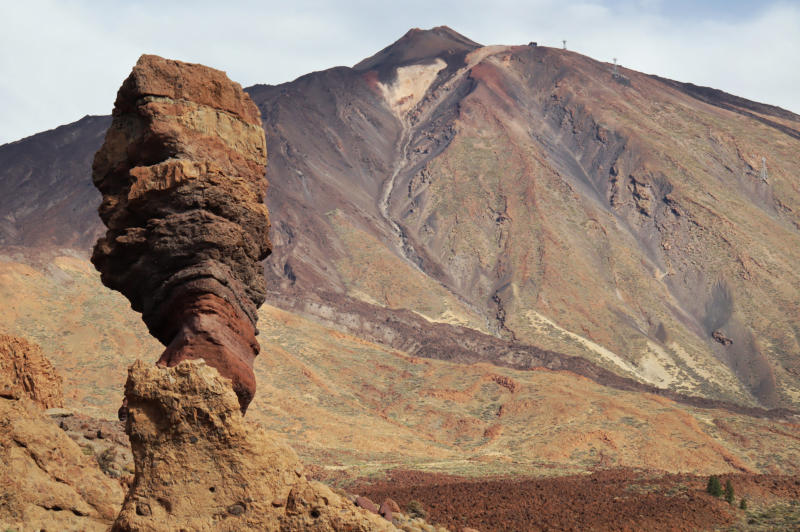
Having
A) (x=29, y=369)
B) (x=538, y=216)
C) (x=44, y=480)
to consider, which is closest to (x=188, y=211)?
(x=29, y=369)

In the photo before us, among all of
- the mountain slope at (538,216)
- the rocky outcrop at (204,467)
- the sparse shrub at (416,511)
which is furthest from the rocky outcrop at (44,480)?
the mountain slope at (538,216)

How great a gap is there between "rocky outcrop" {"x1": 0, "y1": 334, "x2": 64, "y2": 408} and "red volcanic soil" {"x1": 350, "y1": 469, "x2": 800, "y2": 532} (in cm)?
802

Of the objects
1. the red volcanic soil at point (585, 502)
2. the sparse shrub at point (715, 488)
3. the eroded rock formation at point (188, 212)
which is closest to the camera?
the eroded rock formation at point (188, 212)

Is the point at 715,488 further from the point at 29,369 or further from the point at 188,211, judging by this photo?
the point at 29,369

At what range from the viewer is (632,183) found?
123m

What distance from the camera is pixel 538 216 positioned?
10812 cm

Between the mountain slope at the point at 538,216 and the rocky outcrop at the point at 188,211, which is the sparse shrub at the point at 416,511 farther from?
the mountain slope at the point at 538,216

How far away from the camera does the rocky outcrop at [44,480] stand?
886cm

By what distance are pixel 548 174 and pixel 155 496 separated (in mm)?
112786

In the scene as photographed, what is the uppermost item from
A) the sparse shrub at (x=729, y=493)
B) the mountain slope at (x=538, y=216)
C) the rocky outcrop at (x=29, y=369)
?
the mountain slope at (x=538, y=216)

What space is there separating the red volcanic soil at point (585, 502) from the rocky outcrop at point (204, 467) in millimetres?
9601

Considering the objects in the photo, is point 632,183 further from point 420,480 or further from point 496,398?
point 420,480

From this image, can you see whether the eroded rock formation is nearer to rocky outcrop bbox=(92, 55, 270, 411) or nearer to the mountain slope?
rocky outcrop bbox=(92, 55, 270, 411)

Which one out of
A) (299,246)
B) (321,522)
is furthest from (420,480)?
(299,246)
